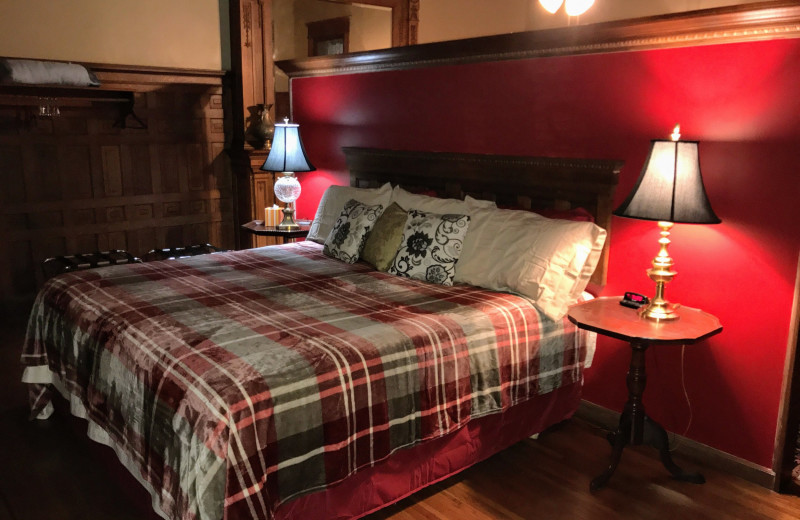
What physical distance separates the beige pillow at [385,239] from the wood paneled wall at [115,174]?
2.15 metres

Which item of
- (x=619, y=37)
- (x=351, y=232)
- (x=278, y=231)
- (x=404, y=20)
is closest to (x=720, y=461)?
(x=619, y=37)

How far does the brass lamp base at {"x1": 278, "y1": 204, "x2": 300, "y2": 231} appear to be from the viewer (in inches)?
168

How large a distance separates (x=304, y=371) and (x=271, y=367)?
102 mm

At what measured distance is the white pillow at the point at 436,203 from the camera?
3.23 meters

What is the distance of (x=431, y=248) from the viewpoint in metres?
3.08

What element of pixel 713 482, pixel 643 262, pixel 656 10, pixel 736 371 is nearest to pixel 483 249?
pixel 643 262

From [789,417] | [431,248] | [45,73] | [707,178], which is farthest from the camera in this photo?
[45,73]

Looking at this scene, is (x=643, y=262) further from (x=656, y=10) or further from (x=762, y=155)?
(x=656, y=10)

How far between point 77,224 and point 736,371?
4046 millimetres

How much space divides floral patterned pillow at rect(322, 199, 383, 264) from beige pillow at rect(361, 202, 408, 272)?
1.6 inches

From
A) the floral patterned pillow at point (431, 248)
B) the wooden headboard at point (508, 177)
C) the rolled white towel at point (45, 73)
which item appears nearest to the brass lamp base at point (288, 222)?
the wooden headboard at point (508, 177)

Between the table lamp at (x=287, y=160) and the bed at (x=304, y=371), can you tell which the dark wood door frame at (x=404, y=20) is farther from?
the bed at (x=304, y=371)

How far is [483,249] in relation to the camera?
118 inches

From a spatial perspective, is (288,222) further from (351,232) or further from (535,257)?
(535,257)
